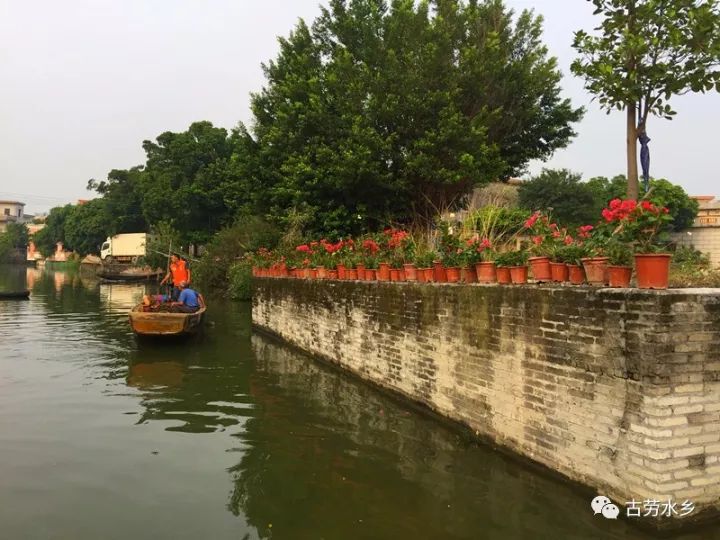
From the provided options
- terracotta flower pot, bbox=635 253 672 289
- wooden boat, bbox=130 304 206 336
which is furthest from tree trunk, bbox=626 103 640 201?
wooden boat, bbox=130 304 206 336

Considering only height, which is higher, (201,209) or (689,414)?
(201,209)

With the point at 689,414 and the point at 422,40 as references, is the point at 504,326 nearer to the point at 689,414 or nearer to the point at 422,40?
the point at 689,414

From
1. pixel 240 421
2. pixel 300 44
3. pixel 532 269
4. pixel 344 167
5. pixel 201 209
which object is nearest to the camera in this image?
pixel 532 269

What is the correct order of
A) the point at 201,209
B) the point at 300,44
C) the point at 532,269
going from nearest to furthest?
the point at 532,269, the point at 300,44, the point at 201,209

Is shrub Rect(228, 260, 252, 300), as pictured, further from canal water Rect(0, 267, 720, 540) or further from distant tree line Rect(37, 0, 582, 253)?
canal water Rect(0, 267, 720, 540)

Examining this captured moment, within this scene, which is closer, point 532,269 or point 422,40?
point 532,269

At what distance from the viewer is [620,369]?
13.3 ft

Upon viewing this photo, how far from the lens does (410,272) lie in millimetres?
7484

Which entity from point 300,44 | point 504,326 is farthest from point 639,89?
point 300,44

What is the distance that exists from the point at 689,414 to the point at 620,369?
1.75 feet

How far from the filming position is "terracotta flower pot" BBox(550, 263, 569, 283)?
4852 mm

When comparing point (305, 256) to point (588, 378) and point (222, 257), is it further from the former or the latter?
point (222, 257)

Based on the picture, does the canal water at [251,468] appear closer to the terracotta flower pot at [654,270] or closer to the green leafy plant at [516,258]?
the terracotta flower pot at [654,270]

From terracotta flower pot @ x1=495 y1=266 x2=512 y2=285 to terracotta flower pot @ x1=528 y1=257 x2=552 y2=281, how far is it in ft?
1.36
